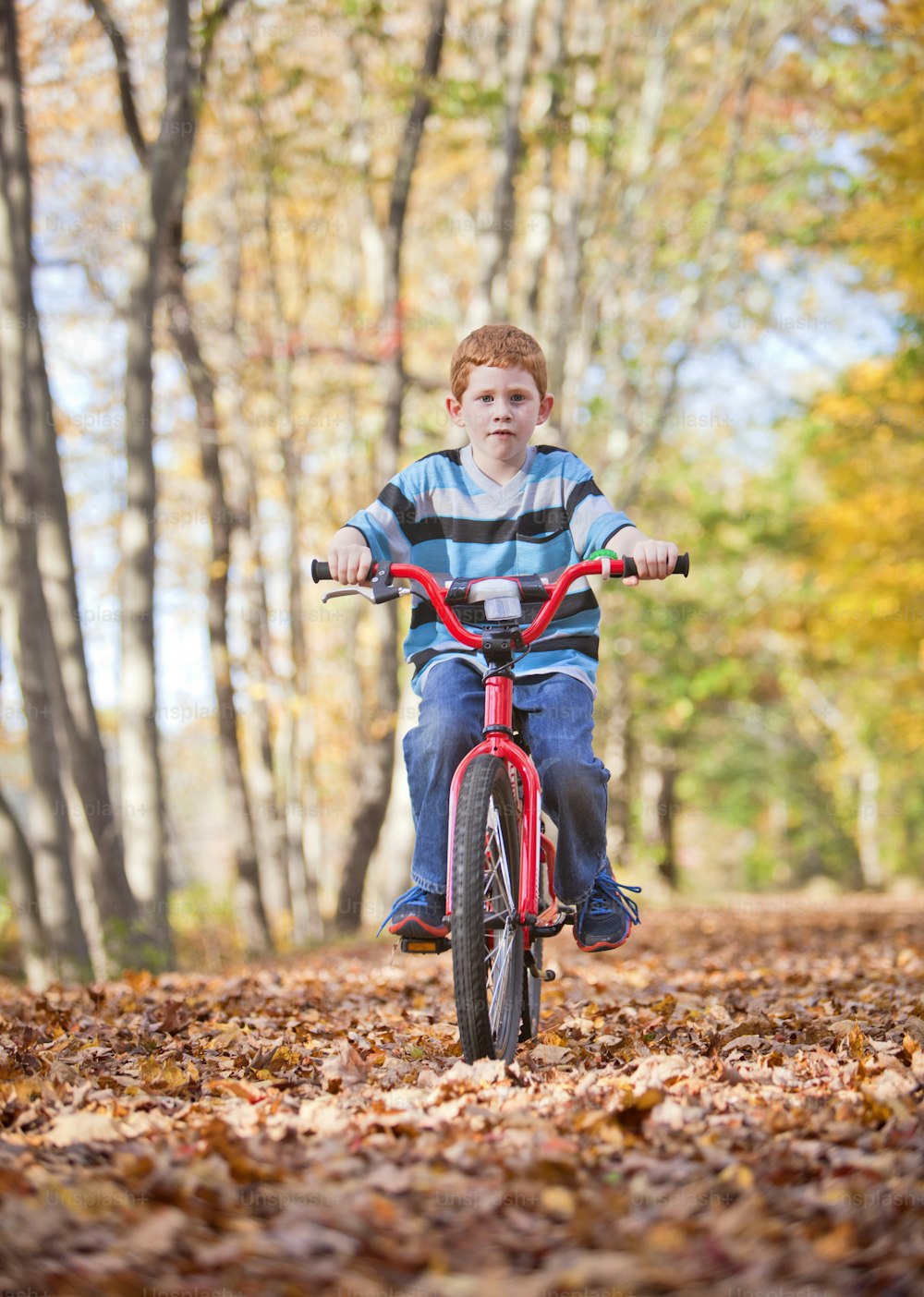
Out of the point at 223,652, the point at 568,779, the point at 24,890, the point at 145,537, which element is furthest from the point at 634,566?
the point at 223,652

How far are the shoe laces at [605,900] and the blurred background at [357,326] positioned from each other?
537cm

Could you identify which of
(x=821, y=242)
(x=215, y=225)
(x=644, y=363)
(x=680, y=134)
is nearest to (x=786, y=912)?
(x=644, y=363)

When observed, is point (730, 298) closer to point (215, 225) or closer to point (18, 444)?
point (215, 225)

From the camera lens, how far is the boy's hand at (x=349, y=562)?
11.5 feet

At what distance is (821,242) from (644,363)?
8.68 feet

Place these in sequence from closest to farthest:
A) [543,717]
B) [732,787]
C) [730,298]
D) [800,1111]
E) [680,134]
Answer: [800,1111] → [543,717] → [680,134] → [730,298] → [732,787]

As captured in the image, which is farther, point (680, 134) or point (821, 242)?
point (821, 242)

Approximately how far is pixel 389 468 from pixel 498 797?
9393 mm

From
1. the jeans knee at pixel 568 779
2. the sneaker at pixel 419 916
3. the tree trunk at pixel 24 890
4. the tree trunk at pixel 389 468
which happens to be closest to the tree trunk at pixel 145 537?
the tree trunk at pixel 24 890

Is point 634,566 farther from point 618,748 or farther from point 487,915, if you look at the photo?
point 618,748

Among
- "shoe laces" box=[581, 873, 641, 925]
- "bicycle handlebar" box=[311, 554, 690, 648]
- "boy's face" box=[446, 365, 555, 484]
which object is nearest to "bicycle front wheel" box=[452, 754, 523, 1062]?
"shoe laces" box=[581, 873, 641, 925]

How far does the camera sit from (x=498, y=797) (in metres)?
3.50

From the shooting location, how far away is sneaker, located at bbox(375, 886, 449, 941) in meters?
3.57

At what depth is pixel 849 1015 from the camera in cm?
453
